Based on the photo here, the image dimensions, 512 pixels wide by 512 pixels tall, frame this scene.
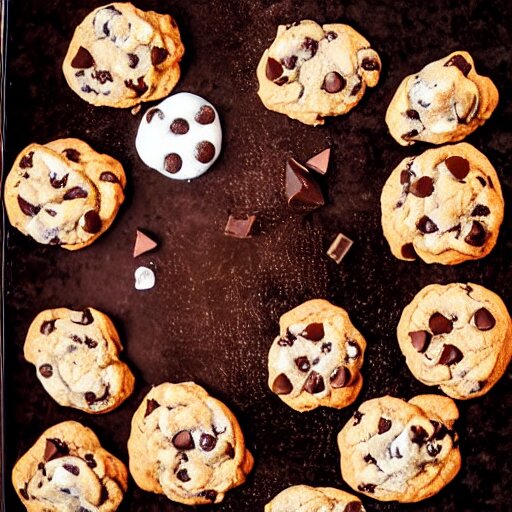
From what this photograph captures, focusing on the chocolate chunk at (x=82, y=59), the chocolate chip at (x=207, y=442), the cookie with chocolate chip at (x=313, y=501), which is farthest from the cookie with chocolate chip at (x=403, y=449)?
the chocolate chunk at (x=82, y=59)

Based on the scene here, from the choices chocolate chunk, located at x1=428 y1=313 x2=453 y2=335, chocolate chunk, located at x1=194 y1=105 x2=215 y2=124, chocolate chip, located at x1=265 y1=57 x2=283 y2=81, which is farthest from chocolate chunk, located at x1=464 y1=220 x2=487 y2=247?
chocolate chunk, located at x1=194 y1=105 x2=215 y2=124

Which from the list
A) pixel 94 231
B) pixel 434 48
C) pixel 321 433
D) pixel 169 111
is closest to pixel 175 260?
pixel 94 231

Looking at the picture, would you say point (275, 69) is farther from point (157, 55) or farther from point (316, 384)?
point (316, 384)

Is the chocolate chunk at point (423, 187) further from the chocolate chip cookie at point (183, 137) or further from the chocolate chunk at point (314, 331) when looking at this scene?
the chocolate chip cookie at point (183, 137)

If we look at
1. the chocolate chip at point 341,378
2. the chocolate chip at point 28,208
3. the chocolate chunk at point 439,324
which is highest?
the chocolate chip at point 28,208

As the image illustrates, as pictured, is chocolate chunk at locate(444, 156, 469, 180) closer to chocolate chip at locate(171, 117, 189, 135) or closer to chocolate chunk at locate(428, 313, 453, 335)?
Result: chocolate chunk at locate(428, 313, 453, 335)

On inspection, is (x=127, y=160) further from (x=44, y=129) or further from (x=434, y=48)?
(x=434, y=48)

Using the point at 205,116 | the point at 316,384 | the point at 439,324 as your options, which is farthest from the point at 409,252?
the point at 205,116
